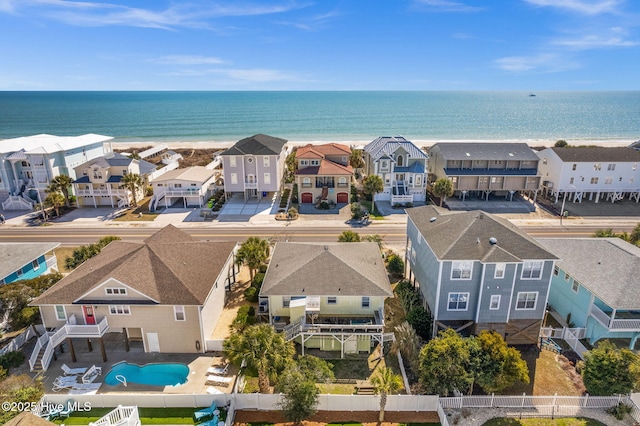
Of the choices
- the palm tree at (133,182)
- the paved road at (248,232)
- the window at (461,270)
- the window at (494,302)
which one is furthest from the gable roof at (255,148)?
the window at (494,302)

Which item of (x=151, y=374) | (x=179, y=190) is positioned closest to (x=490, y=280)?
(x=151, y=374)

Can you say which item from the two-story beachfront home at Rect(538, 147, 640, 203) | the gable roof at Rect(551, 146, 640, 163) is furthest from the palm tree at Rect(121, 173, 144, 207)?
the gable roof at Rect(551, 146, 640, 163)

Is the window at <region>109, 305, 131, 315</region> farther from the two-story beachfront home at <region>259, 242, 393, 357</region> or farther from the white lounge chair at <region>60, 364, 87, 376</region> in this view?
the two-story beachfront home at <region>259, 242, 393, 357</region>

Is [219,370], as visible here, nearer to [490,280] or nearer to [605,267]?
[490,280]

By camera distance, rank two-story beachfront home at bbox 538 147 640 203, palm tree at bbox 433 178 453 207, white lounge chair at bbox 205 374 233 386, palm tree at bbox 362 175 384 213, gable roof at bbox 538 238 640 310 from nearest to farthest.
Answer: white lounge chair at bbox 205 374 233 386, gable roof at bbox 538 238 640 310, palm tree at bbox 433 178 453 207, palm tree at bbox 362 175 384 213, two-story beachfront home at bbox 538 147 640 203

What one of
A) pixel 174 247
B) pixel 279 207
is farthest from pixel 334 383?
pixel 279 207

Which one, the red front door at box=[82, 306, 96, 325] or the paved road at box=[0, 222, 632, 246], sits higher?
the red front door at box=[82, 306, 96, 325]
